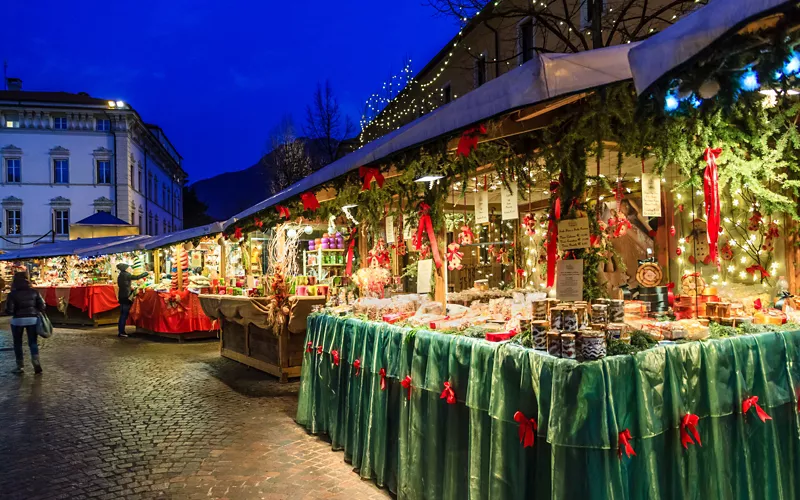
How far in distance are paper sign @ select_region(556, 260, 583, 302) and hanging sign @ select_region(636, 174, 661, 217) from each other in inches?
62.7

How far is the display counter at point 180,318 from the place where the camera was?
12.9 m

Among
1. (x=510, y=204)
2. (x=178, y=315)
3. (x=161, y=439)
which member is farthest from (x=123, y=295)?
(x=510, y=204)

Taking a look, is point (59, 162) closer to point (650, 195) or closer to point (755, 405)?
point (650, 195)

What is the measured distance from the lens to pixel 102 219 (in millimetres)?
28844

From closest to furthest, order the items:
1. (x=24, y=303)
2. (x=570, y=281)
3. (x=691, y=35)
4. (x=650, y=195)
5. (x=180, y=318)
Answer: (x=691, y=35), (x=570, y=281), (x=650, y=195), (x=24, y=303), (x=180, y=318)

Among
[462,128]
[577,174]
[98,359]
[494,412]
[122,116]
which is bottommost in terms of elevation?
[98,359]

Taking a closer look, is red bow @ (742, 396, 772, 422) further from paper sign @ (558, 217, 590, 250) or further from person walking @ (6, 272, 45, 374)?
person walking @ (6, 272, 45, 374)

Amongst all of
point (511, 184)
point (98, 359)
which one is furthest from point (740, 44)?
point (98, 359)

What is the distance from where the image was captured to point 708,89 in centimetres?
211

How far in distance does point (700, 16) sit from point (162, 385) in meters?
8.05

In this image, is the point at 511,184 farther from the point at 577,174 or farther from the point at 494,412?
the point at 494,412

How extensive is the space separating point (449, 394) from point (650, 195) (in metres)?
2.55

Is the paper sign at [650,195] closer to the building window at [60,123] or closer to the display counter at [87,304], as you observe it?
the display counter at [87,304]

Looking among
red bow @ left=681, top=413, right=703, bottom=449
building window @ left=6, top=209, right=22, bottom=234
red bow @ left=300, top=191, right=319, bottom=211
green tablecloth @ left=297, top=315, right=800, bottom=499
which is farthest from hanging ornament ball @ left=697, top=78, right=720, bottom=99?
building window @ left=6, top=209, right=22, bottom=234
